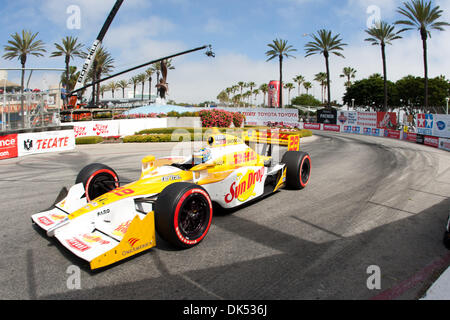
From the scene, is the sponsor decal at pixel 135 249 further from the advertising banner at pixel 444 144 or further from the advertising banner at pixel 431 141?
the advertising banner at pixel 431 141

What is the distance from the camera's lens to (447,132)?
876 inches

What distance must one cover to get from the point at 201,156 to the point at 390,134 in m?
26.7

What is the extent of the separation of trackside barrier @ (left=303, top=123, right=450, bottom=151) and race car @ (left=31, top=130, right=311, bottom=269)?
16.8 meters

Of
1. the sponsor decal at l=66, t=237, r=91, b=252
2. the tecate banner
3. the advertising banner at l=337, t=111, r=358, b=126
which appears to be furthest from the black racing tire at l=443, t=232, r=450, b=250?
the advertising banner at l=337, t=111, r=358, b=126

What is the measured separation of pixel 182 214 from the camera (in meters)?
4.12

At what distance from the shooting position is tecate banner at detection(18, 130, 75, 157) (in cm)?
1376

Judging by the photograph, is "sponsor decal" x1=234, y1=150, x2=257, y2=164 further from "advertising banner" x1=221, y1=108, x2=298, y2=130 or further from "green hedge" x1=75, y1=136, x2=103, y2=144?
"advertising banner" x1=221, y1=108, x2=298, y2=130

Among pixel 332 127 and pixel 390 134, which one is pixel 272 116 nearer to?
pixel 332 127

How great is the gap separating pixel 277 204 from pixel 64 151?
1273 cm

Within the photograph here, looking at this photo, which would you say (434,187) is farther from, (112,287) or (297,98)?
(297,98)

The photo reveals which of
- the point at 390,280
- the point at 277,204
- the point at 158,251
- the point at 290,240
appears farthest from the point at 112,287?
the point at 277,204

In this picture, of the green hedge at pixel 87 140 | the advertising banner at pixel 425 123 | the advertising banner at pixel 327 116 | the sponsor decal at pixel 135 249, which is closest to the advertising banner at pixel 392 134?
the advertising banner at pixel 425 123

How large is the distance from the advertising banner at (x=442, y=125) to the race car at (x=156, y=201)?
2156 cm

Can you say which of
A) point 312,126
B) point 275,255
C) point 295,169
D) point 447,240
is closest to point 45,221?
point 275,255
